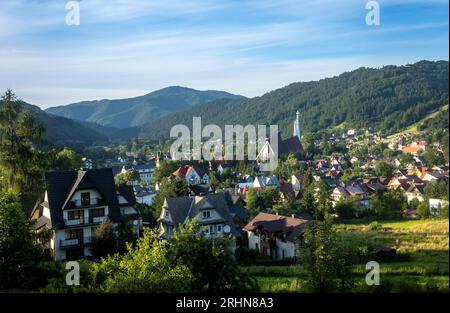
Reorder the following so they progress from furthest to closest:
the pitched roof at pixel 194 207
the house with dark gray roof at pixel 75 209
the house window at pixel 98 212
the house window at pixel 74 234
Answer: the pitched roof at pixel 194 207, the house window at pixel 98 212, the house window at pixel 74 234, the house with dark gray roof at pixel 75 209

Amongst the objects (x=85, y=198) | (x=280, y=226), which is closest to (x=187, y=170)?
(x=280, y=226)

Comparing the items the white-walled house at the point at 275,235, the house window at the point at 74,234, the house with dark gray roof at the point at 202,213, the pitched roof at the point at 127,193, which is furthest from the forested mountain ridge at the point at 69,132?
the house window at the point at 74,234

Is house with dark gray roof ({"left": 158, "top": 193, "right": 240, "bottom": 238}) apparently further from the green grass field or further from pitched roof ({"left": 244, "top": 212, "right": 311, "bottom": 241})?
the green grass field

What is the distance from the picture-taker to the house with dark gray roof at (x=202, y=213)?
21.7m

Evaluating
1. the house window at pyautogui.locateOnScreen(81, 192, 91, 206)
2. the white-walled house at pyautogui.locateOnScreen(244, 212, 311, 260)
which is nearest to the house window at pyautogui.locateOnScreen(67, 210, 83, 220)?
the house window at pyautogui.locateOnScreen(81, 192, 91, 206)

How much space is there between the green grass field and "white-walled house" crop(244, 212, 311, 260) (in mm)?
3030

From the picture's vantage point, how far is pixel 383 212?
38750 mm

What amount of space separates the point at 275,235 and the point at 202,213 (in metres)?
4.30

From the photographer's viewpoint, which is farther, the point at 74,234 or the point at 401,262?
the point at 401,262

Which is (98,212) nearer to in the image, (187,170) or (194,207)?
(194,207)

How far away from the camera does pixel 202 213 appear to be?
21578 mm

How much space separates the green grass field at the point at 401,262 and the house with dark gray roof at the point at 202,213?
3931 millimetres

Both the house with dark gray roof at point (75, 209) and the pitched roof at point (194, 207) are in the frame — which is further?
the pitched roof at point (194, 207)

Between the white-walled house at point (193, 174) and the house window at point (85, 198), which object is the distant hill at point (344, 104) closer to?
the white-walled house at point (193, 174)
